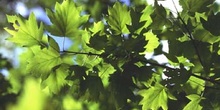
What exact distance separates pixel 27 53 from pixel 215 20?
2.44 ft

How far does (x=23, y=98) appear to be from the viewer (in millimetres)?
189

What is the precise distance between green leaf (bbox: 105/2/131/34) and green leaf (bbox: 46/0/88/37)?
0.10 metres

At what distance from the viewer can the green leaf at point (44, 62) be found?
1093 mm

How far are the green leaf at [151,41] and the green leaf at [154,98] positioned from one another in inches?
5.3

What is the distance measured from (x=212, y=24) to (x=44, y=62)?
1.89ft

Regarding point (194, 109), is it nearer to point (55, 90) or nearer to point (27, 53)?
point (55, 90)

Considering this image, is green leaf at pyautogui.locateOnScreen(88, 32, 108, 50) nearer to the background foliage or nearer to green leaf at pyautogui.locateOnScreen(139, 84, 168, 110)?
the background foliage

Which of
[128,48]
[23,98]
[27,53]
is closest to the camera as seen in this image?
[23,98]

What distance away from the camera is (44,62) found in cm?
110

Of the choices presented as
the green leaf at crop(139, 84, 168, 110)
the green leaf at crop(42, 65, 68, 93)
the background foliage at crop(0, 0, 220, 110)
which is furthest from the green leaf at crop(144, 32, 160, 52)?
the green leaf at crop(42, 65, 68, 93)

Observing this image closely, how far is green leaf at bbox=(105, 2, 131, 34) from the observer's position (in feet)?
3.64

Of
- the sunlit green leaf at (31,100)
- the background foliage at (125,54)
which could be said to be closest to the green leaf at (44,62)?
the background foliage at (125,54)

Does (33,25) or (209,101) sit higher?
(33,25)

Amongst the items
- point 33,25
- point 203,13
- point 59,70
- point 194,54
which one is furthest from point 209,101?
point 33,25
